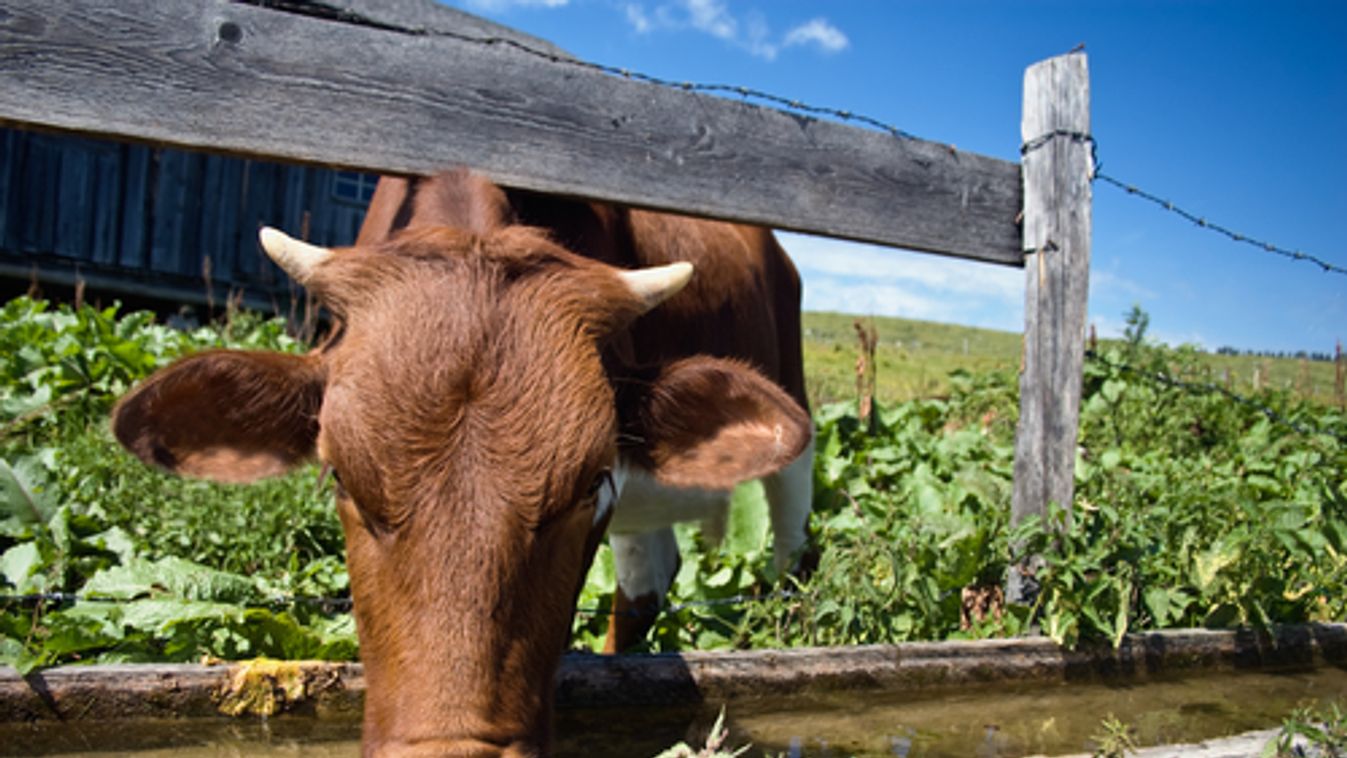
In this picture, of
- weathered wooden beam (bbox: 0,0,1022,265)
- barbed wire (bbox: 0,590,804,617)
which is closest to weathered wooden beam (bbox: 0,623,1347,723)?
barbed wire (bbox: 0,590,804,617)

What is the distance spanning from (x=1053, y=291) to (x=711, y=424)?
1888 millimetres

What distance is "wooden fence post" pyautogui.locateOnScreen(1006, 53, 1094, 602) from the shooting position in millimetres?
4152

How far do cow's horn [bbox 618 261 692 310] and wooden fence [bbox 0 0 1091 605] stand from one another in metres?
0.78

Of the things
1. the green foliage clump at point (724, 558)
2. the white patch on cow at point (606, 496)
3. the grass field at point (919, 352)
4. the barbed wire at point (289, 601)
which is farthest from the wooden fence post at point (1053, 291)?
the grass field at point (919, 352)

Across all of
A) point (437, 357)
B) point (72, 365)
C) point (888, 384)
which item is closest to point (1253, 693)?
point (437, 357)

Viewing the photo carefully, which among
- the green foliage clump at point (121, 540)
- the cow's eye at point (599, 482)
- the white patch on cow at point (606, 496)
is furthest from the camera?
the green foliage clump at point (121, 540)

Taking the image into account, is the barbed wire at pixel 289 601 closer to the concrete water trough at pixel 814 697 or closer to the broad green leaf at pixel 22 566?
the broad green leaf at pixel 22 566

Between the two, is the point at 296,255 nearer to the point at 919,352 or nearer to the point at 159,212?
the point at 159,212

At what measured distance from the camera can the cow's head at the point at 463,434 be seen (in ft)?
6.95

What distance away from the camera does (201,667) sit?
294cm

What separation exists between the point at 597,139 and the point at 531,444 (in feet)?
5.30

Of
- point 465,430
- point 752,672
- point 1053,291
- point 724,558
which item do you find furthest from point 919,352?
point 465,430

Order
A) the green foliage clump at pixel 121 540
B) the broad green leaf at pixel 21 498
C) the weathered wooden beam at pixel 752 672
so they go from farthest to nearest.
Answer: the broad green leaf at pixel 21 498
the green foliage clump at pixel 121 540
the weathered wooden beam at pixel 752 672

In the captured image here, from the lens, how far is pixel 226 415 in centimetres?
281
